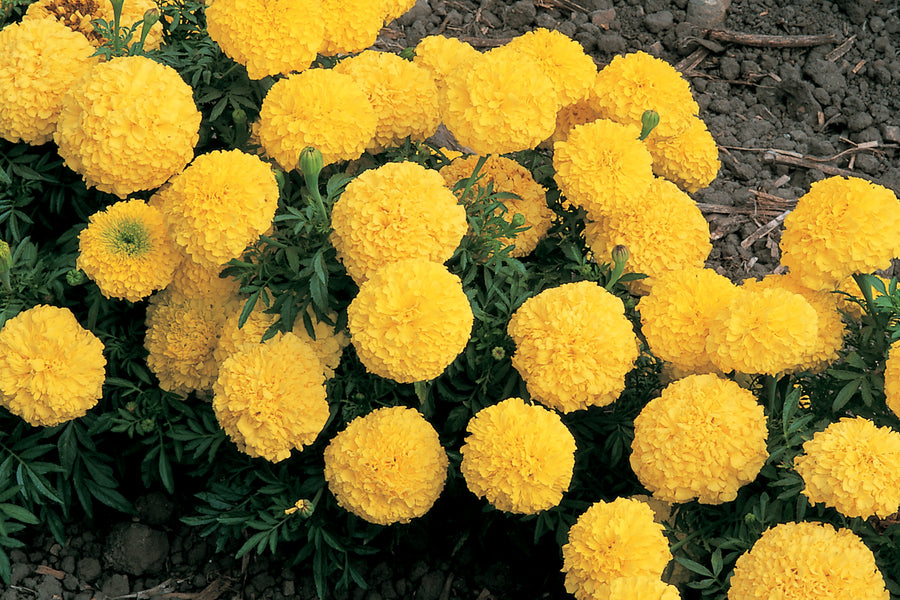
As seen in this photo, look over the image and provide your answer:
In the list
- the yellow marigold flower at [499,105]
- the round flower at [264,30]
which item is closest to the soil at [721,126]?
the yellow marigold flower at [499,105]

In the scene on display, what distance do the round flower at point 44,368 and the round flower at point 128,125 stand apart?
44 cm

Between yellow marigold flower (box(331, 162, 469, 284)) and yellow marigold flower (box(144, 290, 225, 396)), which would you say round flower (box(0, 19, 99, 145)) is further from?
yellow marigold flower (box(331, 162, 469, 284))

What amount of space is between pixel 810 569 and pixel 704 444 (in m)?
0.38

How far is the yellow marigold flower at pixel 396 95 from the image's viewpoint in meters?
2.78

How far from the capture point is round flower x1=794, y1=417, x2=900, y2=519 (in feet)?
6.82

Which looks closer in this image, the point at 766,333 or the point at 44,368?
the point at 766,333

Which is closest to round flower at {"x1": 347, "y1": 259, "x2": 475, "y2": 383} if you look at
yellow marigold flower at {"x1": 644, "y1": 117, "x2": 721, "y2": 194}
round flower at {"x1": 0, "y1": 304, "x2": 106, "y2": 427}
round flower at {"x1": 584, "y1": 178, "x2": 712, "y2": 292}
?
round flower at {"x1": 584, "y1": 178, "x2": 712, "y2": 292}

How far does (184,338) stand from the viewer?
2.75m

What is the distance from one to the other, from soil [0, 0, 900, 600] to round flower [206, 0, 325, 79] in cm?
161

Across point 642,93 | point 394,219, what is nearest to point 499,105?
point 394,219

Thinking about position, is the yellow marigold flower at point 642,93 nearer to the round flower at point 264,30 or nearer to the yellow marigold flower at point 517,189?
the yellow marigold flower at point 517,189

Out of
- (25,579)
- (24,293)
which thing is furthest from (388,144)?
(25,579)

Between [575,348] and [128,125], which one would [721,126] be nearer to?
[575,348]

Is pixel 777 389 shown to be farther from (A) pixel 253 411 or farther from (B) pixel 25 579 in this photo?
(B) pixel 25 579
